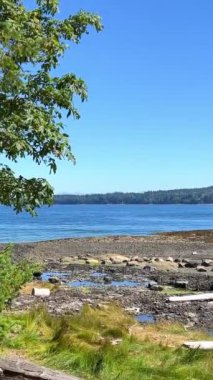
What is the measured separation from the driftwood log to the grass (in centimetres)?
79

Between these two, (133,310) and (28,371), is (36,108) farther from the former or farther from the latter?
(133,310)

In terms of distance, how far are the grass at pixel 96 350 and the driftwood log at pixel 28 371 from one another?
790mm

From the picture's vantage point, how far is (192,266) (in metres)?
32.1

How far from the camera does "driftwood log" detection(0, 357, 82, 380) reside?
6898 millimetres

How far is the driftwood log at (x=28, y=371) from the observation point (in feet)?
22.6

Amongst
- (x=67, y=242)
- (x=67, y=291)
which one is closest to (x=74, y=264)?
(x=67, y=291)

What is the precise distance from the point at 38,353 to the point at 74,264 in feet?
81.4

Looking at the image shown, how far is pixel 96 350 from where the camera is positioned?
29.6 feet

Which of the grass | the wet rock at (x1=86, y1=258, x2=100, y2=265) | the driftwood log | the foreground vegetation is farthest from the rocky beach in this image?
the driftwood log

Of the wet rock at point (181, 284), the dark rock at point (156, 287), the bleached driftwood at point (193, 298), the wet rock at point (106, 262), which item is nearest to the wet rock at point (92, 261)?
the wet rock at point (106, 262)

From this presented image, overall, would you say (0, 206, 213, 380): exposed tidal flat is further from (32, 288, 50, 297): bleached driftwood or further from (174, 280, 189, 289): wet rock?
(32, 288, 50, 297): bleached driftwood

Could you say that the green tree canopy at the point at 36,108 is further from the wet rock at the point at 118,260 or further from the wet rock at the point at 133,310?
the wet rock at the point at 118,260

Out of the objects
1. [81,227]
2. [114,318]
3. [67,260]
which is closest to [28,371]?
[114,318]

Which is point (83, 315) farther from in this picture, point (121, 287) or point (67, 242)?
point (67, 242)
